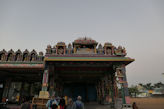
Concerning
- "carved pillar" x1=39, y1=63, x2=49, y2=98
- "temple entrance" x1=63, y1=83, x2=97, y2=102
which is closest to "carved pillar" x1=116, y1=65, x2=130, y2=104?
"carved pillar" x1=39, y1=63, x2=49, y2=98

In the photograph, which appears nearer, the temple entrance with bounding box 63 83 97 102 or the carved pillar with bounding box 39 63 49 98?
the carved pillar with bounding box 39 63 49 98

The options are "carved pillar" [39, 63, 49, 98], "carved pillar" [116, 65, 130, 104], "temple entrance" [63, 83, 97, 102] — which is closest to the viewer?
"carved pillar" [39, 63, 49, 98]

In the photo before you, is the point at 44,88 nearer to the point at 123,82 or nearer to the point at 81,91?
the point at 123,82

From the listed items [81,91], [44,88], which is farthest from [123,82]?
[81,91]

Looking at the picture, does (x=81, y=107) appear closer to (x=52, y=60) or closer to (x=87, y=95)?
(x=52, y=60)

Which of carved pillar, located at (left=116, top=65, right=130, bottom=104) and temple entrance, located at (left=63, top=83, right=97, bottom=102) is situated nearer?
carved pillar, located at (left=116, top=65, right=130, bottom=104)

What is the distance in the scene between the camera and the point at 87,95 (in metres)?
26.7

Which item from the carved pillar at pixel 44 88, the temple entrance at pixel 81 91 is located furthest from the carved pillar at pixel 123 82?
the temple entrance at pixel 81 91

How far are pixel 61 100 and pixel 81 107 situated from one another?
2020mm

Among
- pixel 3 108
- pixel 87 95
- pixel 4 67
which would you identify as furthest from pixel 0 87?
pixel 87 95

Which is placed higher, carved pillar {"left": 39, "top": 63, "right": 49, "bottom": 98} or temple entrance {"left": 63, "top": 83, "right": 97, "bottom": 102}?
carved pillar {"left": 39, "top": 63, "right": 49, "bottom": 98}

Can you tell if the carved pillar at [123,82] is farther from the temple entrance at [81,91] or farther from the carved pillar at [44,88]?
the temple entrance at [81,91]

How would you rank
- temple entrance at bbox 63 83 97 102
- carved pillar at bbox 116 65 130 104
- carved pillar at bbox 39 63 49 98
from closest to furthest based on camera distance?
carved pillar at bbox 39 63 49 98
carved pillar at bbox 116 65 130 104
temple entrance at bbox 63 83 97 102

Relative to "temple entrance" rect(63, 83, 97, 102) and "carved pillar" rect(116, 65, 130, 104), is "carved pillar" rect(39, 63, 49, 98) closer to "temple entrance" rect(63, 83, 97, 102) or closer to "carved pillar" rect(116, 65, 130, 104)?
"carved pillar" rect(116, 65, 130, 104)
